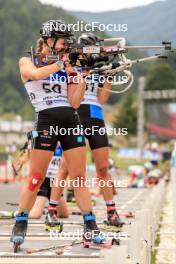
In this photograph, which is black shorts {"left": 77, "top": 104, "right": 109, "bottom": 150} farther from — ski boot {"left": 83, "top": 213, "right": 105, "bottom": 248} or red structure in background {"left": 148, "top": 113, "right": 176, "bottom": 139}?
red structure in background {"left": 148, "top": 113, "right": 176, "bottom": 139}

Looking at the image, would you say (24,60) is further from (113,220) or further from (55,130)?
(113,220)

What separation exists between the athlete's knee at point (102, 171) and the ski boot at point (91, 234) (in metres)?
1.60

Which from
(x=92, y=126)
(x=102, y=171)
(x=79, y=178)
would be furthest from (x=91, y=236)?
(x=92, y=126)

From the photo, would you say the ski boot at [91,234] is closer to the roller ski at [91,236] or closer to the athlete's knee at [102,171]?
the roller ski at [91,236]

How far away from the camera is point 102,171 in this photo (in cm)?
862

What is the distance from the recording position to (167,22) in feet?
33.9

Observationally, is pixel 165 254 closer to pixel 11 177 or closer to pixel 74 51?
pixel 74 51

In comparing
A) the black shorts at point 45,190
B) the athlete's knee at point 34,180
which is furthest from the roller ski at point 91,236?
the black shorts at point 45,190

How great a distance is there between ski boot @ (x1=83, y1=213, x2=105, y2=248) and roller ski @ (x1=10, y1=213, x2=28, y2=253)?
570 mm

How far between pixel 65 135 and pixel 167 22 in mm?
3870

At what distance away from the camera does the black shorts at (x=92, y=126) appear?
8.45 m

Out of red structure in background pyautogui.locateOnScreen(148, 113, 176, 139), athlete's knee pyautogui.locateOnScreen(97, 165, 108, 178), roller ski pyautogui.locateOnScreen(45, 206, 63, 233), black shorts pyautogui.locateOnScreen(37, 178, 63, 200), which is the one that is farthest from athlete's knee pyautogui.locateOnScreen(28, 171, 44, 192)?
red structure in background pyautogui.locateOnScreen(148, 113, 176, 139)

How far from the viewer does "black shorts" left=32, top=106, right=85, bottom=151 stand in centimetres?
695

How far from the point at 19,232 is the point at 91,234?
683mm
